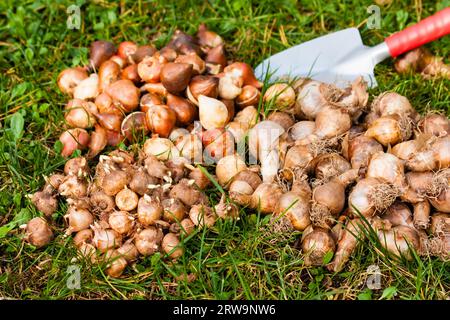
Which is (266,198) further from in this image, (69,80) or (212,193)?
(69,80)

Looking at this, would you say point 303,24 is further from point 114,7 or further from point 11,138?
point 11,138

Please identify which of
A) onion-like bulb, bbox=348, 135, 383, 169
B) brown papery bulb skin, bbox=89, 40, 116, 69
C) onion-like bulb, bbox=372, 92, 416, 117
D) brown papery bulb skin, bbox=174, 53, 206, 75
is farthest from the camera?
brown papery bulb skin, bbox=89, 40, 116, 69

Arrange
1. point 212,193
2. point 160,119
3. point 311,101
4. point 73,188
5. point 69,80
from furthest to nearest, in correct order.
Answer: point 69,80 < point 311,101 < point 160,119 < point 212,193 < point 73,188

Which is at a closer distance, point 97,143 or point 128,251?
point 128,251

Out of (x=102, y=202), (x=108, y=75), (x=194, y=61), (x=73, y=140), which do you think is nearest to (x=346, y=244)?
(x=102, y=202)

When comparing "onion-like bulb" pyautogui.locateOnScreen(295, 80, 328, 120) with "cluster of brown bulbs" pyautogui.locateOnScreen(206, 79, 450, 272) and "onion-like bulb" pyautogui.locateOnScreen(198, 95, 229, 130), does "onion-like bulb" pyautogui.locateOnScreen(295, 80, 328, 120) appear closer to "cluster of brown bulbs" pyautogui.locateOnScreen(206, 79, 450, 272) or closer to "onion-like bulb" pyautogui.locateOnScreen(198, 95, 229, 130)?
"cluster of brown bulbs" pyautogui.locateOnScreen(206, 79, 450, 272)

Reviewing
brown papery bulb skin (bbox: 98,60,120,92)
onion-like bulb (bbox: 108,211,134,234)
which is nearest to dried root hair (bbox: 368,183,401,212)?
Result: onion-like bulb (bbox: 108,211,134,234)

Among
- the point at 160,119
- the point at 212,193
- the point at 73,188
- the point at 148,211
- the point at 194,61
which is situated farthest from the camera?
the point at 194,61
